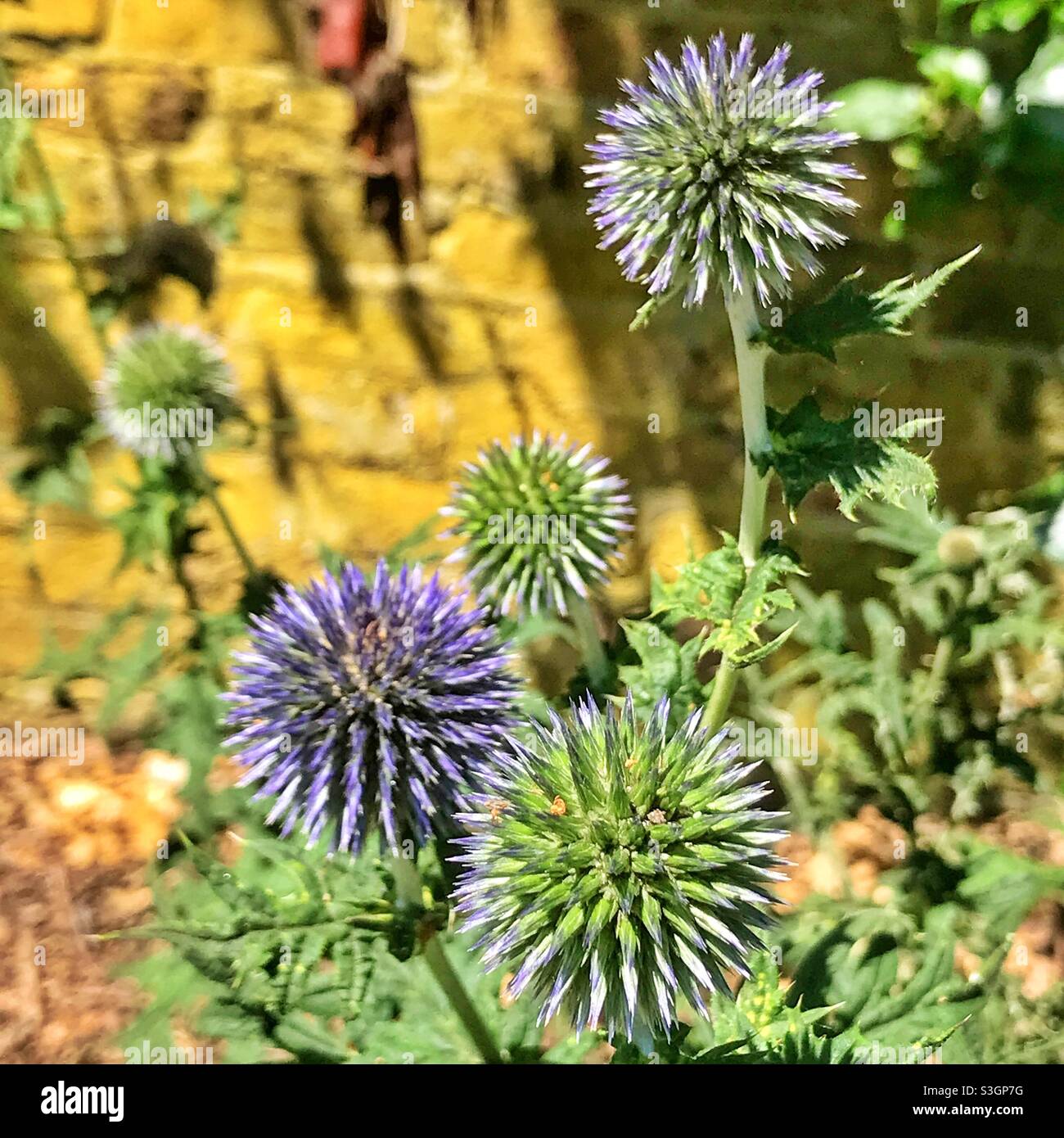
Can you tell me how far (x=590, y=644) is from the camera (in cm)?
121

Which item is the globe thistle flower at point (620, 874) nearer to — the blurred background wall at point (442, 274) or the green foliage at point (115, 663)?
the green foliage at point (115, 663)

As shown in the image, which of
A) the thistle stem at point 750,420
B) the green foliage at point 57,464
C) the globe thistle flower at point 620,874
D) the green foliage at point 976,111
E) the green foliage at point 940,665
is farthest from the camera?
the green foliage at point 57,464

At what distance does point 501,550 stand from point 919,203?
33.1 inches

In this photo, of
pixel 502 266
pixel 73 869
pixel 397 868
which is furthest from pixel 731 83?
pixel 73 869

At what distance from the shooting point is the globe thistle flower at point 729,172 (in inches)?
32.8

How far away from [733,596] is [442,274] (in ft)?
3.71

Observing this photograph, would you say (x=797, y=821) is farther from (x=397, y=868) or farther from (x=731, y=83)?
(x=731, y=83)

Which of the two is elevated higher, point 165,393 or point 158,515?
point 165,393

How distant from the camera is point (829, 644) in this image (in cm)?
142

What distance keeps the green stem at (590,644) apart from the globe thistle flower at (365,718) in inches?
7.4

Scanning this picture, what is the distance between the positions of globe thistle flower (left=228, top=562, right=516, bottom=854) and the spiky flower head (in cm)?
64

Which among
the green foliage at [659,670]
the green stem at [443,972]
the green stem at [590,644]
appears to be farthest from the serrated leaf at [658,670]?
the green stem at [443,972]

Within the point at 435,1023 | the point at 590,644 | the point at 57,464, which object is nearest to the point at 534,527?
the point at 590,644

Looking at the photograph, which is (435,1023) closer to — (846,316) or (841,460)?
(841,460)
